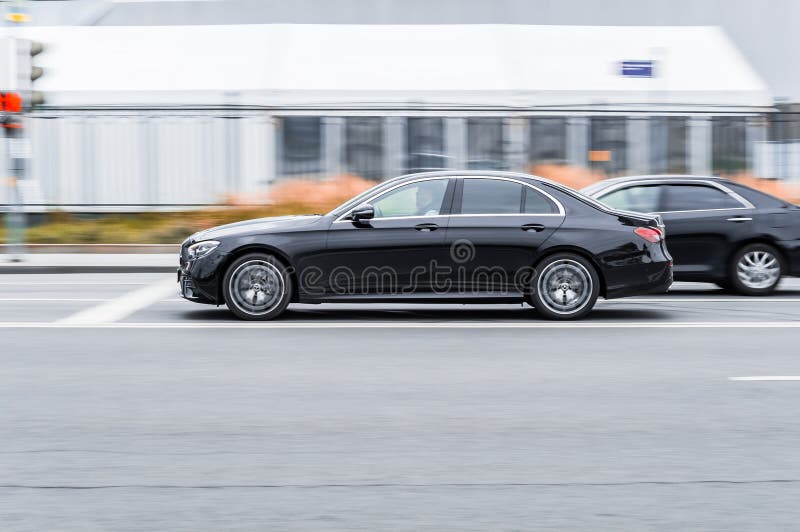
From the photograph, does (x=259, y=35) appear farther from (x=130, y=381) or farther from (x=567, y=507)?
(x=567, y=507)

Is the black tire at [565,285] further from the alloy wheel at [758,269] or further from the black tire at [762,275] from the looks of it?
the alloy wheel at [758,269]

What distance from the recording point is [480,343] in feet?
30.1

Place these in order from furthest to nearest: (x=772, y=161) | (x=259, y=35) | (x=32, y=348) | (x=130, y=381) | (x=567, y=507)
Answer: (x=259, y=35), (x=772, y=161), (x=32, y=348), (x=130, y=381), (x=567, y=507)

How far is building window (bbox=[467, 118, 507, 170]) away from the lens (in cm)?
2175

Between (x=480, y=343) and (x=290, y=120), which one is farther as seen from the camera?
(x=290, y=120)

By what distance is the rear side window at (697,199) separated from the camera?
1296 cm

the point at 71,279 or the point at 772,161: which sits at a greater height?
the point at 772,161

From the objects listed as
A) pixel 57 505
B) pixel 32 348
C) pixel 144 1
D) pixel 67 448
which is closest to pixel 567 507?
pixel 57 505

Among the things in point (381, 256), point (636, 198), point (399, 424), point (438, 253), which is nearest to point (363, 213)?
point (381, 256)

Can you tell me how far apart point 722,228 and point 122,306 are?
7.02 metres

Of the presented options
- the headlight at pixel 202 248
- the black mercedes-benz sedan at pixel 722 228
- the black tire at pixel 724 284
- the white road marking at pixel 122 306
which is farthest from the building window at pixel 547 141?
the headlight at pixel 202 248

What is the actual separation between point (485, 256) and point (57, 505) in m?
6.24

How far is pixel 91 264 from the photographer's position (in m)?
16.8

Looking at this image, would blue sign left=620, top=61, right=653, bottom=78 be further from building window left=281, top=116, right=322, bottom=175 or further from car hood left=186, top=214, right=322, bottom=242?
car hood left=186, top=214, right=322, bottom=242
